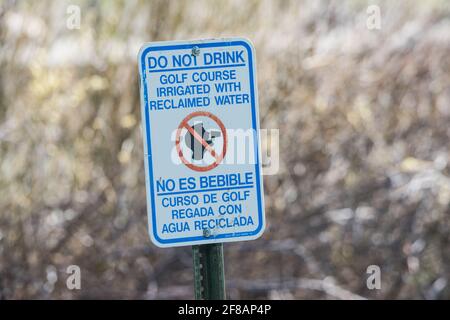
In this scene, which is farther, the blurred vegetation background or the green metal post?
the blurred vegetation background

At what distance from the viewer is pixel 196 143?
185 centimetres

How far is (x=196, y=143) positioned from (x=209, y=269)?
286mm

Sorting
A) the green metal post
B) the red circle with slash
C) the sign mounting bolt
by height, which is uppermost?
the sign mounting bolt

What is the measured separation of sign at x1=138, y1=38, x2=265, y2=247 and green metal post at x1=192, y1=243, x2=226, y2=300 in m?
0.03

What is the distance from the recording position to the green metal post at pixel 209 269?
186 centimetres

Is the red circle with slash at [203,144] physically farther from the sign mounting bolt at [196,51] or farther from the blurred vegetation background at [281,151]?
the blurred vegetation background at [281,151]

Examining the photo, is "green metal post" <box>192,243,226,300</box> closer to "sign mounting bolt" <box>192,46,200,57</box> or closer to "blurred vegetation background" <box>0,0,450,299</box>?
"sign mounting bolt" <box>192,46,200,57</box>

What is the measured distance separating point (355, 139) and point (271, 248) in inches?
31.0

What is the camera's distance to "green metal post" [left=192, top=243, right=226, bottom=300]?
1.86 m

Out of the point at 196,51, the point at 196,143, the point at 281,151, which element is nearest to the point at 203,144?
the point at 196,143

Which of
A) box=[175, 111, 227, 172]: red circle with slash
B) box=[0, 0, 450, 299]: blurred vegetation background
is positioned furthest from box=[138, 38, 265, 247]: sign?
box=[0, 0, 450, 299]: blurred vegetation background

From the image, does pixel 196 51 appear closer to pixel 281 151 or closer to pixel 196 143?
pixel 196 143

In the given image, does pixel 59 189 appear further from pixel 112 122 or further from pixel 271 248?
pixel 271 248

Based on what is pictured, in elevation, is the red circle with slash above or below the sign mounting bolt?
below
